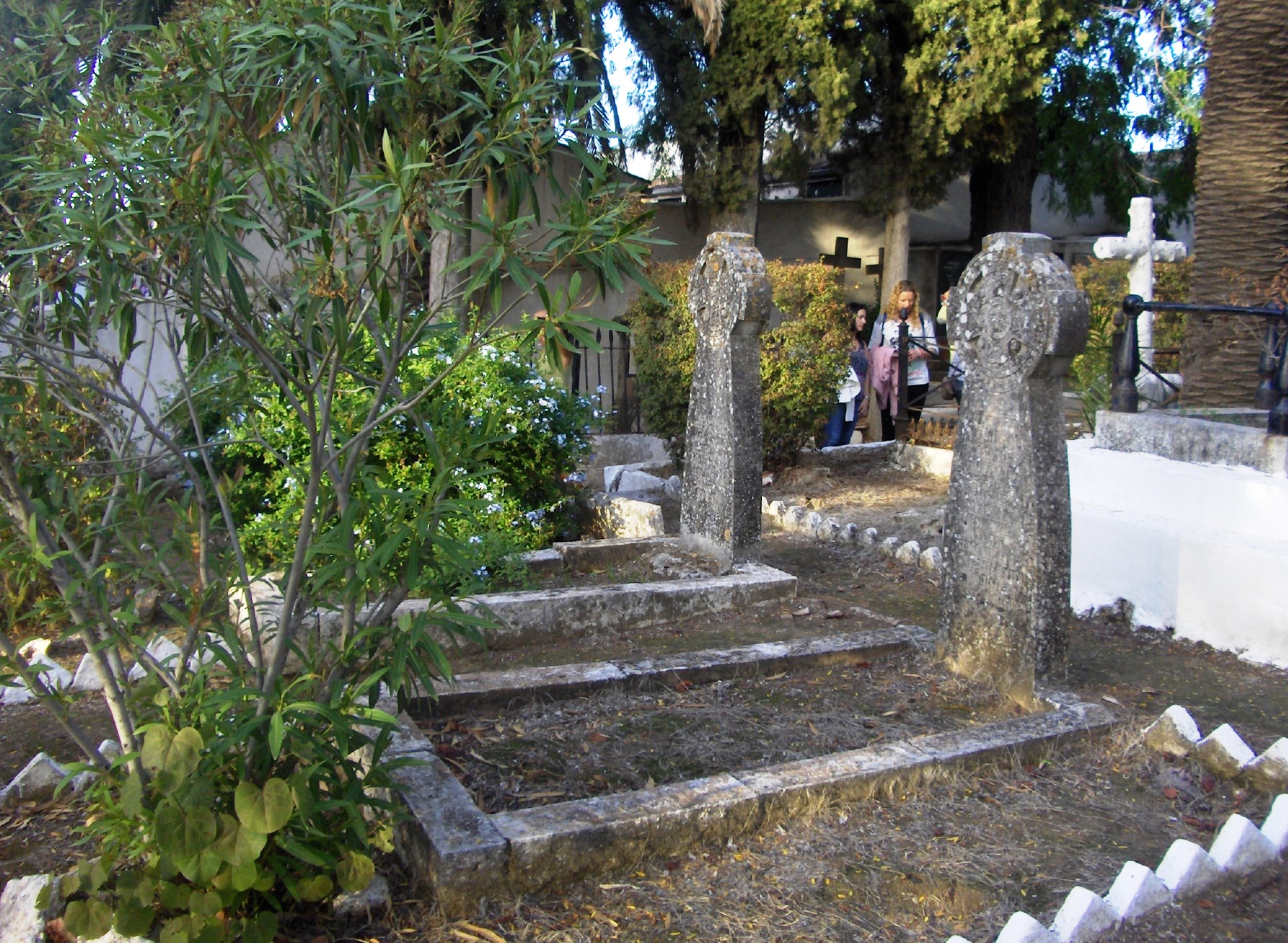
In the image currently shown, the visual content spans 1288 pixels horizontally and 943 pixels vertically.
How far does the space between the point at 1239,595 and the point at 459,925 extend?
4.10 metres

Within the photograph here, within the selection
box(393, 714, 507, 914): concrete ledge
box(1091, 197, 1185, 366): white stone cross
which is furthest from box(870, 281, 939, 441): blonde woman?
box(393, 714, 507, 914): concrete ledge

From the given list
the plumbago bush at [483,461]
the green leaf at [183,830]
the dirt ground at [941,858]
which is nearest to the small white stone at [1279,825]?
the dirt ground at [941,858]

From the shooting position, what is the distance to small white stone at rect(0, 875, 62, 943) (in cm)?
264

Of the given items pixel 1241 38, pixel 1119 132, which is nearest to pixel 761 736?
pixel 1241 38

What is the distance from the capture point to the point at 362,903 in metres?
2.87

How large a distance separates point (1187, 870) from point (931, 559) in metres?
3.82

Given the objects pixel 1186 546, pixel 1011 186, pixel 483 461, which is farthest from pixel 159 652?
pixel 1011 186

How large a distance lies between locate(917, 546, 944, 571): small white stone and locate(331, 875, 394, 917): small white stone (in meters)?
4.57

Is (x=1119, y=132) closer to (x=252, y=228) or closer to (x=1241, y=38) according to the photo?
(x=1241, y=38)

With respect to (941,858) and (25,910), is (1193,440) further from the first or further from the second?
(25,910)

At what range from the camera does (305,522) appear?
270 cm

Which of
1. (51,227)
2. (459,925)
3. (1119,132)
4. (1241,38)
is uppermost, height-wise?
(1119,132)

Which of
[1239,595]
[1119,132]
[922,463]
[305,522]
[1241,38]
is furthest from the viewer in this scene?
[1119,132]

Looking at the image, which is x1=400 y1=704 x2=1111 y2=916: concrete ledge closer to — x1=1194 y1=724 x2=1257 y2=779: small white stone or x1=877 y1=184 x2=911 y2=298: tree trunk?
x1=1194 y1=724 x2=1257 y2=779: small white stone
